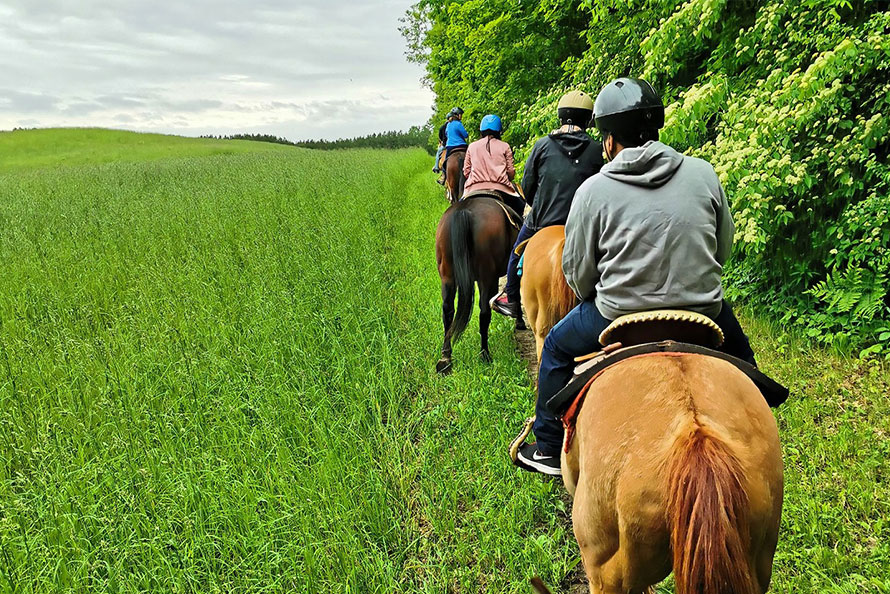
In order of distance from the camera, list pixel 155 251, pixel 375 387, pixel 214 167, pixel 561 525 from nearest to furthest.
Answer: pixel 561 525 < pixel 375 387 < pixel 155 251 < pixel 214 167

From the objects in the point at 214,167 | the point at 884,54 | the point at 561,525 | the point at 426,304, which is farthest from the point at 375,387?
the point at 214,167

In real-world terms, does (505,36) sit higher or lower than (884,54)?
higher

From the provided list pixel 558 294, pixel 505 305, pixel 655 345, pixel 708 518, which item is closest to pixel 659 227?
pixel 655 345

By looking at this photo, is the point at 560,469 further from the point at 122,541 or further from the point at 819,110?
the point at 819,110

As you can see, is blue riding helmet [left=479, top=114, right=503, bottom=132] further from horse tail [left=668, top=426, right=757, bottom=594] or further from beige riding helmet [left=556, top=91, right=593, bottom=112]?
horse tail [left=668, top=426, right=757, bottom=594]

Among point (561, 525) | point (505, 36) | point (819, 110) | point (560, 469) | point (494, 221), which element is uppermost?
point (505, 36)

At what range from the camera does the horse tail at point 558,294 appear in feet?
12.2

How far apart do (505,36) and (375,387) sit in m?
8.78

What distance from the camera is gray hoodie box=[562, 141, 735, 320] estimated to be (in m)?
1.98

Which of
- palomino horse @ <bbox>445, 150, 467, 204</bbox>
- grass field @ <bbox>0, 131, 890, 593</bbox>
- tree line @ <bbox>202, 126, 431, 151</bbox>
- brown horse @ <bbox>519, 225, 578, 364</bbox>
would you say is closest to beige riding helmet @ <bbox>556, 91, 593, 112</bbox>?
brown horse @ <bbox>519, 225, 578, 364</bbox>

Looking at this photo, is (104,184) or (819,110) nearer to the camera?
(819,110)

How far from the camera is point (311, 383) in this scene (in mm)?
4473

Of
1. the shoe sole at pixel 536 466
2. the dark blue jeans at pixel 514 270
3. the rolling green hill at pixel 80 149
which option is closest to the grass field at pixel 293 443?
the shoe sole at pixel 536 466

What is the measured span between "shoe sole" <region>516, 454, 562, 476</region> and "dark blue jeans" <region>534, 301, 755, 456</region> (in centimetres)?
10
